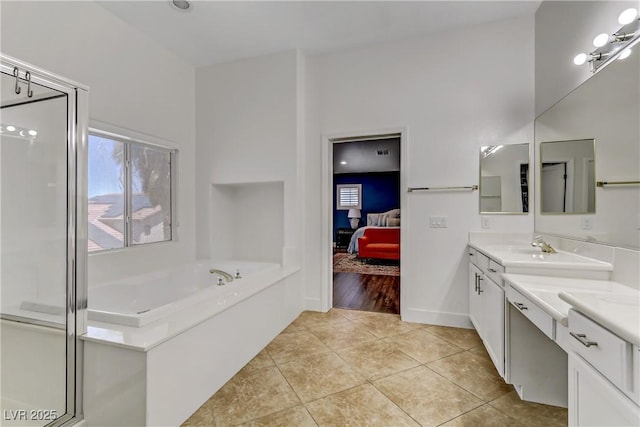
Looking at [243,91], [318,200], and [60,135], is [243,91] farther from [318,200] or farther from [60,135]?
[60,135]

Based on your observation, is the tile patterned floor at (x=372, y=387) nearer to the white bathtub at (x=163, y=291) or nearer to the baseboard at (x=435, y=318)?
the baseboard at (x=435, y=318)

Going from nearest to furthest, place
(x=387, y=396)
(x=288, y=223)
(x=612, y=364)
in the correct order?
(x=612, y=364) < (x=387, y=396) < (x=288, y=223)

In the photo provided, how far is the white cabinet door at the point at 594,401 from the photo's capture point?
0.75 meters

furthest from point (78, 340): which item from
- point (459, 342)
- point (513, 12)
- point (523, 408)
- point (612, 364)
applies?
point (513, 12)

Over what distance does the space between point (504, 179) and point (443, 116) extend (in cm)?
83

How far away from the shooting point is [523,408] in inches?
66.1

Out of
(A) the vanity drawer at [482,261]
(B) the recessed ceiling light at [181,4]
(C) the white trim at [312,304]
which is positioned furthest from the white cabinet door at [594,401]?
(B) the recessed ceiling light at [181,4]

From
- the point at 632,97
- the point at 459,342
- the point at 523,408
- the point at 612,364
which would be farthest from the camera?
the point at 459,342

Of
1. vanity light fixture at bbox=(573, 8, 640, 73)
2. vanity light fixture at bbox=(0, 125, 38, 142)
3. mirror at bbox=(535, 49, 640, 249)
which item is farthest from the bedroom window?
vanity light fixture at bbox=(0, 125, 38, 142)

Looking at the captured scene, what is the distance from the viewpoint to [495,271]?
1963 mm

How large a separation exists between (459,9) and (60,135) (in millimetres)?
3196

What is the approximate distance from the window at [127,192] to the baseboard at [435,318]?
2.75 metres

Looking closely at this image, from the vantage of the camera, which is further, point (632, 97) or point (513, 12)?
point (513, 12)

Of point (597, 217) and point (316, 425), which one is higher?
point (597, 217)
